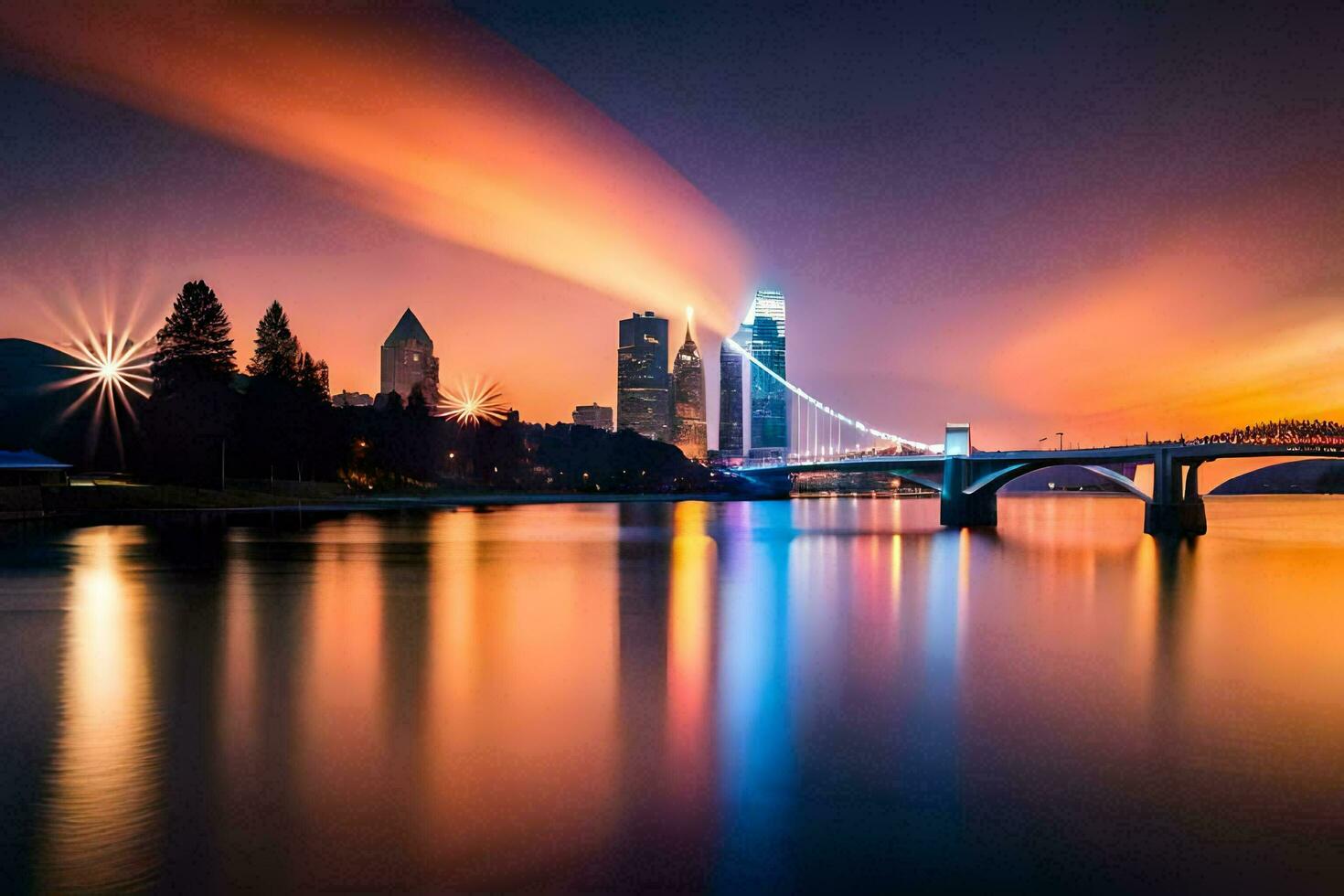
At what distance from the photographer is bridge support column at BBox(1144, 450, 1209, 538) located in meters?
64.8

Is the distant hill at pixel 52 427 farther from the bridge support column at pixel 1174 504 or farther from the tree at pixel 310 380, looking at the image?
the bridge support column at pixel 1174 504

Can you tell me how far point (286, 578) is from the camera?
30250 millimetres

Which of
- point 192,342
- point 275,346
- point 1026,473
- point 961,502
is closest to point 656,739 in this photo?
point 1026,473

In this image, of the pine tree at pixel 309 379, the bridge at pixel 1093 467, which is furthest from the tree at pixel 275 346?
the bridge at pixel 1093 467

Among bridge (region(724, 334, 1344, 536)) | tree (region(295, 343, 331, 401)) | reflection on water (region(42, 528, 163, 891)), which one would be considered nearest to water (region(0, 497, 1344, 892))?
reflection on water (region(42, 528, 163, 891))

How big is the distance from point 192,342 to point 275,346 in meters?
16.4

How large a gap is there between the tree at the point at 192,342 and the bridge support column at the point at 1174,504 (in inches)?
3215

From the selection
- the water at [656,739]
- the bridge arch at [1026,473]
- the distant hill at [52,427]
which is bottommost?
the water at [656,739]

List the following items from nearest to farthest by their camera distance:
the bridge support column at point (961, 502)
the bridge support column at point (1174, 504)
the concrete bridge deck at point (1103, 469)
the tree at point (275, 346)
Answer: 1. the concrete bridge deck at point (1103, 469)
2. the bridge support column at point (1174, 504)
3. the bridge support column at point (961, 502)
4. the tree at point (275, 346)

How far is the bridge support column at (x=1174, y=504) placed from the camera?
213 ft

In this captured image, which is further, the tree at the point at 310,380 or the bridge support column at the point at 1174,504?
the tree at the point at 310,380

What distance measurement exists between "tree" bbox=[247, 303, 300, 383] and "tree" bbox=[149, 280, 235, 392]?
11185mm

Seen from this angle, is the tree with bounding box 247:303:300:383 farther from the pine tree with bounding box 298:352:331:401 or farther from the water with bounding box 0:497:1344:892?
the water with bounding box 0:497:1344:892

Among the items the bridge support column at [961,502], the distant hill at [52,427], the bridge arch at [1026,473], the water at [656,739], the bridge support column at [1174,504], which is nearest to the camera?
the water at [656,739]
